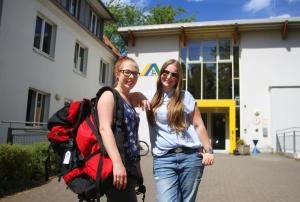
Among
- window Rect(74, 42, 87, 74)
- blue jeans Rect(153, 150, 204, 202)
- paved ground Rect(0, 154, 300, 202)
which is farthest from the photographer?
window Rect(74, 42, 87, 74)

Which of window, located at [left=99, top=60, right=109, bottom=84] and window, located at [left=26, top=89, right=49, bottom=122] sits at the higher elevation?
window, located at [left=99, top=60, right=109, bottom=84]

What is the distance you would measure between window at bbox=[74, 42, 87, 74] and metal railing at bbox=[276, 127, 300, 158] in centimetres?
1153

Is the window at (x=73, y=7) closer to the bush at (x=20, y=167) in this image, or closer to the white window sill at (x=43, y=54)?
the white window sill at (x=43, y=54)

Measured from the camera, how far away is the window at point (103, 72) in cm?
2075

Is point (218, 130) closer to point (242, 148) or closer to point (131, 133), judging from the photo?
point (242, 148)

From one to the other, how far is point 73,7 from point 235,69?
10707 mm

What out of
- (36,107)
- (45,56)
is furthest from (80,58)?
(36,107)

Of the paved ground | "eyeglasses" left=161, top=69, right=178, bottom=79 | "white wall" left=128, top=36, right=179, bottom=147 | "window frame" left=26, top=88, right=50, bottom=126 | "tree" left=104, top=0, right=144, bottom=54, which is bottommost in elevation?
the paved ground

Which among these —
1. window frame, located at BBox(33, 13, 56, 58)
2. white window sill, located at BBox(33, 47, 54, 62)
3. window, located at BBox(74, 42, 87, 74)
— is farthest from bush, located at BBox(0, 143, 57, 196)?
window, located at BBox(74, 42, 87, 74)

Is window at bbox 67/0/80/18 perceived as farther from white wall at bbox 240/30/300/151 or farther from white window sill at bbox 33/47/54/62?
white wall at bbox 240/30/300/151

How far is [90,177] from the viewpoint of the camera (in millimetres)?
2277

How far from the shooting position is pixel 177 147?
2900 millimetres

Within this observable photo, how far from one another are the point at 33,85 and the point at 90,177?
10.8 m

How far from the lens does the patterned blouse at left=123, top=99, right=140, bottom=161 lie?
2.53 metres
